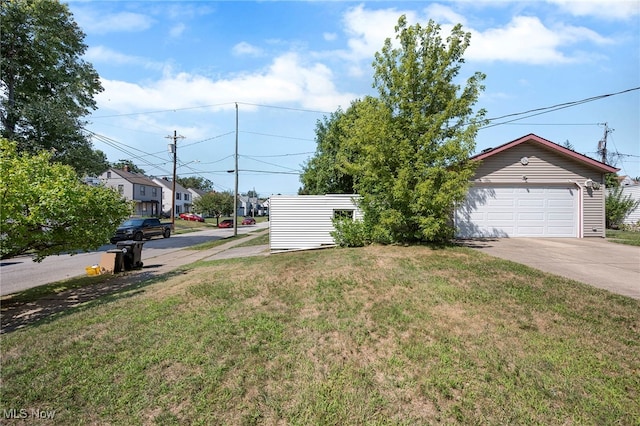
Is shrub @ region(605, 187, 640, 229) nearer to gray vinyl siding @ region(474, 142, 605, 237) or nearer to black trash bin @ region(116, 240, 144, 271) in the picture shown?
gray vinyl siding @ region(474, 142, 605, 237)

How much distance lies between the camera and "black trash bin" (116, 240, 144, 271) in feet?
35.0

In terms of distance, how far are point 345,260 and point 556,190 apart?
1050 cm

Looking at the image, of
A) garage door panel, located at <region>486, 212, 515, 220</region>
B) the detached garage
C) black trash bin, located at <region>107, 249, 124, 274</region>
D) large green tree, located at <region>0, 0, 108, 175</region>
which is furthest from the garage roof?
large green tree, located at <region>0, 0, 108, 175</region>

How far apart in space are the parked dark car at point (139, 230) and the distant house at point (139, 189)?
23.0 meters

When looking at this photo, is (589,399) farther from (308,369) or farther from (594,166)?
(594,166)

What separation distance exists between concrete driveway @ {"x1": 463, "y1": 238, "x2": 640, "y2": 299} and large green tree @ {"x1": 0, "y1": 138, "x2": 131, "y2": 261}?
9817 millimetres

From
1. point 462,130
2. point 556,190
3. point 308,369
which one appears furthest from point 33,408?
point 556,190

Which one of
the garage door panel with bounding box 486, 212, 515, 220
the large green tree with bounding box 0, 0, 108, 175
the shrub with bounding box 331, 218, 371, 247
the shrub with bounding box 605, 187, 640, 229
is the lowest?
the shrub with bounding box 331, 218, 371, 247

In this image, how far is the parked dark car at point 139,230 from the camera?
21344 millimetres

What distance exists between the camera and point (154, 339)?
4.16m

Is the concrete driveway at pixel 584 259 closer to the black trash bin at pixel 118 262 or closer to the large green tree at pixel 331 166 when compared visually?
the large green tree at pixel 331 166

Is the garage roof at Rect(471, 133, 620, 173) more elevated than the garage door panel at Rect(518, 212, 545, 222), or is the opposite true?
the garage roof at Rect(471, 133, 620, 173)

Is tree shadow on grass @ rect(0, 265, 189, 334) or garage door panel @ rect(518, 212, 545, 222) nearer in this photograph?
tree shadow on grass @ rect(0, 265, 189, 334)

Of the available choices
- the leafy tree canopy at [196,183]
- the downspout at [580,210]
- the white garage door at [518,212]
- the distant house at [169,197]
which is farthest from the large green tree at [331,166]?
the leafy tree canopy at [196,183]
